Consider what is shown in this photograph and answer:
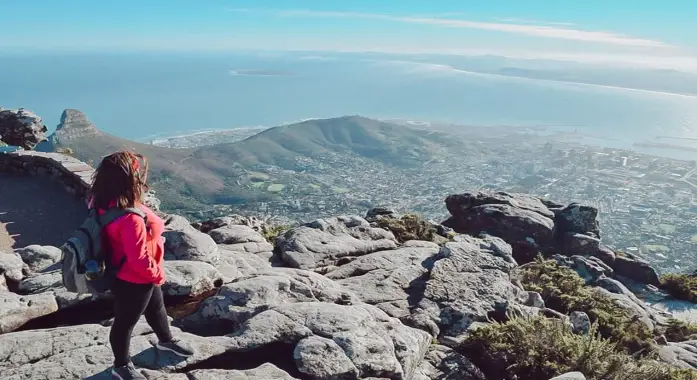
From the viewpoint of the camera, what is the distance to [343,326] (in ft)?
19.7

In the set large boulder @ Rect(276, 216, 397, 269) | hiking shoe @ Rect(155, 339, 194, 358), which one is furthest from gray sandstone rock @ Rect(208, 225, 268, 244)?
hiking shoe @ Rect(155, 339, 194, 358)

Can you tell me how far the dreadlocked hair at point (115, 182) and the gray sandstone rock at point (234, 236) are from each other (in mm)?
5571

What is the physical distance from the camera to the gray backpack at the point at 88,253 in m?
4.37

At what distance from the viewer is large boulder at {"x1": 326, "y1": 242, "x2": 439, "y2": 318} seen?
8305 millimetres

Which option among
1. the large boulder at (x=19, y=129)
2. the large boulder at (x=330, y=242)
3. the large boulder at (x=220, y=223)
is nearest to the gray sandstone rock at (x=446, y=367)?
Result: the large boulder at (x=330, y=242)

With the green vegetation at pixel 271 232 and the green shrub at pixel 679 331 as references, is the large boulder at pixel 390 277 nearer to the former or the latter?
the green vegetation at pixel 271 232

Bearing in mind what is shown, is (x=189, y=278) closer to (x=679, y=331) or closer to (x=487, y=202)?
(x=679, y=331)

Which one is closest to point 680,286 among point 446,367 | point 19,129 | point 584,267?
point 584,267

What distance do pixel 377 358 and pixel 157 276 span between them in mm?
2763

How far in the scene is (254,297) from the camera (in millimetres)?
6484

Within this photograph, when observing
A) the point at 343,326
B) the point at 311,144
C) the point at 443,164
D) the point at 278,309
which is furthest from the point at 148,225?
the point at 311,144

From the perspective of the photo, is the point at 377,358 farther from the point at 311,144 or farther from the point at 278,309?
the point at 311,144

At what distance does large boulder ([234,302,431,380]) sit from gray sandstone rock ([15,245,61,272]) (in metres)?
4.60

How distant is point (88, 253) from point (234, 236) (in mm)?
5910
